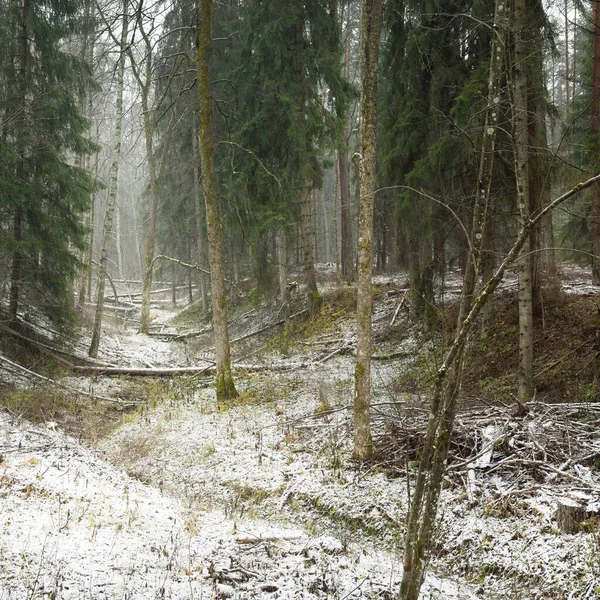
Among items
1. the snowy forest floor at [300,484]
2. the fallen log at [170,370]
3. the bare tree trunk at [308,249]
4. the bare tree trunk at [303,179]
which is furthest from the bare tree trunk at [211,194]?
the bare tree trunk at [308,249]

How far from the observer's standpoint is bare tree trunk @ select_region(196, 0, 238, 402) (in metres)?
10.2

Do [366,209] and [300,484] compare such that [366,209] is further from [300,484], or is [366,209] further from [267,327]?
[267,327]

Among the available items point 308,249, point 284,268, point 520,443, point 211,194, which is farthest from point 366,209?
point 284,268

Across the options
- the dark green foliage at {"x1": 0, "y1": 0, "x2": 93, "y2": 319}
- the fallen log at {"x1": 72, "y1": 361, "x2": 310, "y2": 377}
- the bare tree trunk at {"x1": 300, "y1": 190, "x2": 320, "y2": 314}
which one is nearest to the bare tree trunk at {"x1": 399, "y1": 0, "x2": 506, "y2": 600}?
the fallen log at {"x1": 72, "y1": 361, "x2": 310, "y2": 377}

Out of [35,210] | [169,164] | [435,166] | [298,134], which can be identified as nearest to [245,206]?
[298,134]

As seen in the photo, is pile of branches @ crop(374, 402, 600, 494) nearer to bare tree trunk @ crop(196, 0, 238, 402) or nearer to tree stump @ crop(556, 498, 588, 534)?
tree stump @ crop(556, 498, 588, 534)

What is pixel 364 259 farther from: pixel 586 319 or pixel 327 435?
pixel 586 319

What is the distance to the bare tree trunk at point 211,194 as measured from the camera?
10188 millimetres

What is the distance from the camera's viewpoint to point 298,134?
14586mm

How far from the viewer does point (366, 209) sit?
6695mm

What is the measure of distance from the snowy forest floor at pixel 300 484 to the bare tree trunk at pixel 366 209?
57cm

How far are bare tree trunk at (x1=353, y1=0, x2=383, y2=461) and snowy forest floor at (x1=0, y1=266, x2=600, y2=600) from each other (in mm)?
574

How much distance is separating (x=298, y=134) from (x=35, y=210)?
740 cm

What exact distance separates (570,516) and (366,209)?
164 inches
